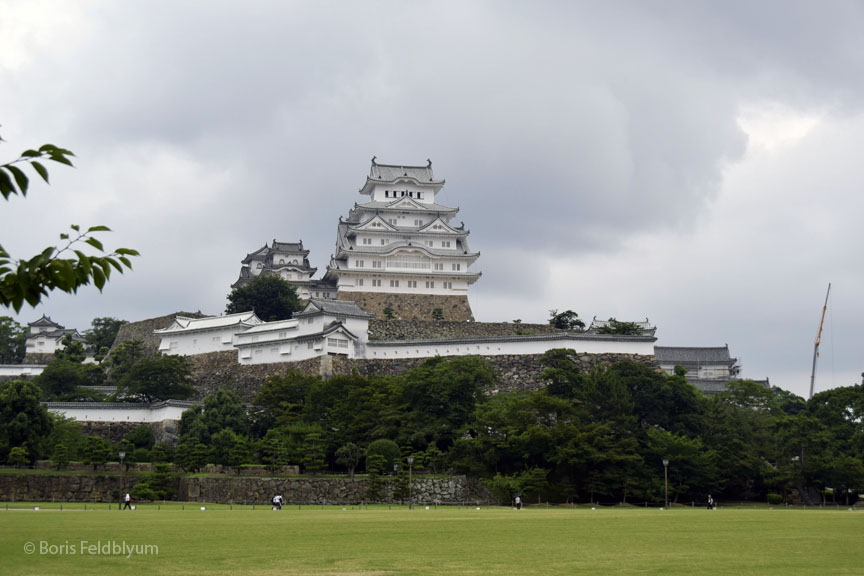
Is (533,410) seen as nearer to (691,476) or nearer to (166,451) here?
(691,476)

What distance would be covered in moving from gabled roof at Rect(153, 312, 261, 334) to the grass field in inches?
1293

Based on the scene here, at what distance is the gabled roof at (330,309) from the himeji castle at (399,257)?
7.16 metres

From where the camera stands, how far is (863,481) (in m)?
36.8

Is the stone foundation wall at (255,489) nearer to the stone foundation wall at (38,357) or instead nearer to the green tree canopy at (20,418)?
the green tree canopy at (20,418)

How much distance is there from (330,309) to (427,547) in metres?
35.7

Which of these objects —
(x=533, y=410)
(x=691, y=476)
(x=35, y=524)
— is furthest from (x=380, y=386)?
(x=35, y=524)

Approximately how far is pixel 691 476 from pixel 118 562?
93.5 feet

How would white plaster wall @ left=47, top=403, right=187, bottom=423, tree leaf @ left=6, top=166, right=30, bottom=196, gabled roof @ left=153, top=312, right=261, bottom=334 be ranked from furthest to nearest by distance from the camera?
gabled roof @ left=153, top=312, right=261, bottom=334, white plaster wall @ left=47, top=403, right=187, bottom=423, tree leaf @ left=6, top=166, right=30, bottom=196

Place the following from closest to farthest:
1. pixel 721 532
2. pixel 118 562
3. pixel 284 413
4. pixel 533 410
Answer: pixel 118 562
pixel 721 532
pixel 533 410
pixel 284 413

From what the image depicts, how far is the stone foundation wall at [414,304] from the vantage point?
60.5 meters

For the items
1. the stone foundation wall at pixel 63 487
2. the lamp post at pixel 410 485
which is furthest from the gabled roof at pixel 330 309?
the lamp post at pixel 410 485

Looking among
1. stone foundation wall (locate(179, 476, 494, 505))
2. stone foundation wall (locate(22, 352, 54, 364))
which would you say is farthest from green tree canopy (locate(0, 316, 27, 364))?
stone foundation wall (locate(179, 476, 494, 505))

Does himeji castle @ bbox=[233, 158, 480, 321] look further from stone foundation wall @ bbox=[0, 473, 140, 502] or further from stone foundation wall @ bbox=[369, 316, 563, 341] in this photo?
stone foundation wall @ bbox=[0, 473, 140, 502]

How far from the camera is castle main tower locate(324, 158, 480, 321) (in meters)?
61.1
